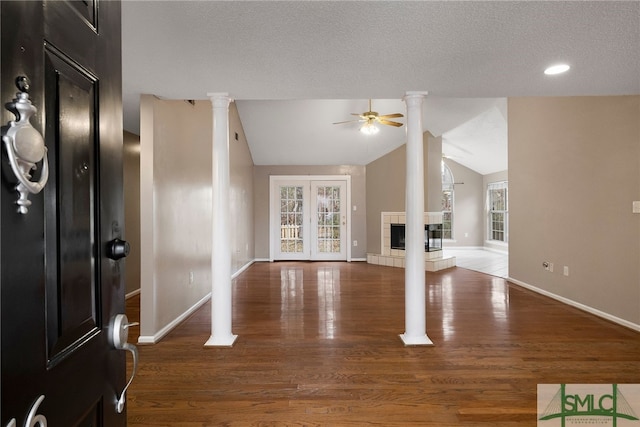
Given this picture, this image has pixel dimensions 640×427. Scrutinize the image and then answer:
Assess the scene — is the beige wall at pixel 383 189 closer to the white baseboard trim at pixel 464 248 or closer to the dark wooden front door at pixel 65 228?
the white baseboard trim at pixel 464 248

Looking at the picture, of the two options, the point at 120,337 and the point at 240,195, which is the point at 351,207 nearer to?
the point at 240,195

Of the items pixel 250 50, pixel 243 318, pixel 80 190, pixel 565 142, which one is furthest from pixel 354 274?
pixel 80 190

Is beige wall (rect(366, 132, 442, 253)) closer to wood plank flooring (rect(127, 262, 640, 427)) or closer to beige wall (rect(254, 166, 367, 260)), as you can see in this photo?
beige wall (rect(254, 166, 367, 260))

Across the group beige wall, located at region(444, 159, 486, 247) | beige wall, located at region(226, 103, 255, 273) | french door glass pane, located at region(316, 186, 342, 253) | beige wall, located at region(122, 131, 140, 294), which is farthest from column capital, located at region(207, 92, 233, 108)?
beige wall, located at region(444, 159, 486, 247)

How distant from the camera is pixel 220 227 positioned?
10.5 ft

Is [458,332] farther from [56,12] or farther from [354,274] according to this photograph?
[56,12]

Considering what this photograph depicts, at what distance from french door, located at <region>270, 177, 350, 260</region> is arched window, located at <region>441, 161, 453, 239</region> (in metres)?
4.14

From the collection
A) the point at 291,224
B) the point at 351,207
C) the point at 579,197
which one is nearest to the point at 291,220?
the point at 291,224

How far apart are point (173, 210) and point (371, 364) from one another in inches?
91.9

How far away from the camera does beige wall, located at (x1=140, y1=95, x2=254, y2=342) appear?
123 inches

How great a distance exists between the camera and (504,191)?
9.68m

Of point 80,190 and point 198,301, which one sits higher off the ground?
point 80,190

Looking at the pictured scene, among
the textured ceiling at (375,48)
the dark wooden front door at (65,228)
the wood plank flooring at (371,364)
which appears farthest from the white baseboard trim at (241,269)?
the dark wooden front door at (65,228)

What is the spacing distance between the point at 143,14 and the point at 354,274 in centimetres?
527
